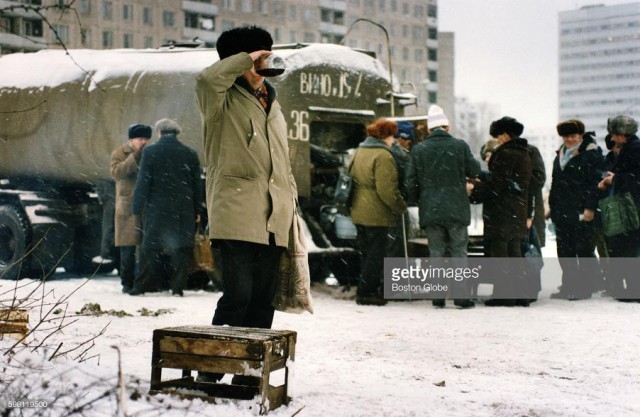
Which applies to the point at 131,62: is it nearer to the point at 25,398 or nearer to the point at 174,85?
the point at 174,85

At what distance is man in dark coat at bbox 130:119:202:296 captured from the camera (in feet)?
37.2

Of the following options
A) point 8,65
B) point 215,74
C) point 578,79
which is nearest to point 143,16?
point 578,79

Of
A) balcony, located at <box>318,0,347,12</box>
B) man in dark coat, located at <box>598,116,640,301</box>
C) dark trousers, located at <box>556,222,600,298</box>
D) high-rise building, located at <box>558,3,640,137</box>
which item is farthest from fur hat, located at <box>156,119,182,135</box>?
balcony, located at <box>318,0,347,12</box>

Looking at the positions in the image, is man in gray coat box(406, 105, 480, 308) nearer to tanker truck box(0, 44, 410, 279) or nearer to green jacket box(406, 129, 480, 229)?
green jacket box(406, 129, 480, 229)

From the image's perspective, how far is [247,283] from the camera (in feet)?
17.8

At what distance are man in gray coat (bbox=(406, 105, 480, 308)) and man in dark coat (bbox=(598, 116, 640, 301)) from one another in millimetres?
1862

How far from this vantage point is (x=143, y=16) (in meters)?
77.2

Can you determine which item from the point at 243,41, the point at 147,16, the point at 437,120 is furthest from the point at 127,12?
the point at 243,41

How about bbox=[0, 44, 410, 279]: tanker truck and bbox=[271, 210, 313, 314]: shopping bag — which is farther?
bbox=[0, 44, 410, 279]: tanker truck

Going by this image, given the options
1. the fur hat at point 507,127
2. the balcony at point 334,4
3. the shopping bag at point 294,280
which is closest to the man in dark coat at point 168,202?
the fur hat at point 507,127

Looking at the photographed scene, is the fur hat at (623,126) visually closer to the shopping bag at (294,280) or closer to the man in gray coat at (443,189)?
the man in gray coat at (443,189)

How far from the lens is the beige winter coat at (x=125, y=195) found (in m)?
11.8

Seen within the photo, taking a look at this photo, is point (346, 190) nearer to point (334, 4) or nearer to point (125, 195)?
point (125, 195)

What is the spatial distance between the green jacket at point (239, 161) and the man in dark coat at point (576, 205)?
6.51 metres
